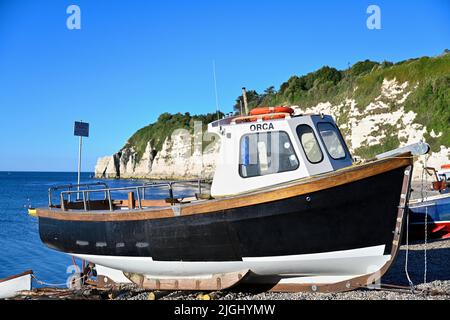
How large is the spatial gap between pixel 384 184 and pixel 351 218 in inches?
31.3

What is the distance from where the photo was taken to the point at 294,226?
315 inches

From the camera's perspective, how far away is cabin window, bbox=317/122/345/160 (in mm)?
9062

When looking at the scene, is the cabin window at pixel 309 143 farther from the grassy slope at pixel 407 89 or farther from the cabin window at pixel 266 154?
the grassy slope at pixel 407 89

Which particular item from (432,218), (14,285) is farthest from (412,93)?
(14,285)

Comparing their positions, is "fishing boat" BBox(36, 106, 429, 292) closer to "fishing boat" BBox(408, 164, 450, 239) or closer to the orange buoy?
the orange buoy

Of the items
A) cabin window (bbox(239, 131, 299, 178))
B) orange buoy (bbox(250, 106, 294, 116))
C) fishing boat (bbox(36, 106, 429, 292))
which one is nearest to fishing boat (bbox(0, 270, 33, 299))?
fishing boat (bbox(36, 106, 429, 292))

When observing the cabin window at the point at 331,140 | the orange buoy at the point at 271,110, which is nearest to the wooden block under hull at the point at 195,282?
the cabin window at the point at 331,140

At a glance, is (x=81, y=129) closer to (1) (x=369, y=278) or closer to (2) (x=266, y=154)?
(2) (x=266, y=154)

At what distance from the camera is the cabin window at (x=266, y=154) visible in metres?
8.61

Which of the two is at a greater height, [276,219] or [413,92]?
[413,92]

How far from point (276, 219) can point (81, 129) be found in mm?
7388
